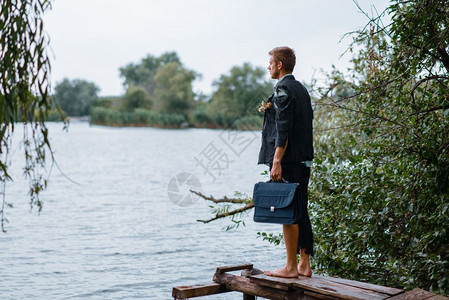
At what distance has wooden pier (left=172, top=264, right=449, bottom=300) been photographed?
5.02m

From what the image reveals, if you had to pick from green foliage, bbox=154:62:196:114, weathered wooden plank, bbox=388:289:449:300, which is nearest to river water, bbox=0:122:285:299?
weathered wooden plank, bbox=388:289:449:300

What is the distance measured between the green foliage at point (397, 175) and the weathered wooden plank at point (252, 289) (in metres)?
1.60

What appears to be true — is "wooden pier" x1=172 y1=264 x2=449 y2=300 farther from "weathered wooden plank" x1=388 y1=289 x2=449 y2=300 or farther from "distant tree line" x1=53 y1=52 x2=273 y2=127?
"distant tree line" x1=53 y1=52 x2=273 y2=127

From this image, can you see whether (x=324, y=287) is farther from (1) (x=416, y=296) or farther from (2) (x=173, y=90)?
(2) (x=173, y=90)

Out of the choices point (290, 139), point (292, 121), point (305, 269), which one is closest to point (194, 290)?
point (305, 269)

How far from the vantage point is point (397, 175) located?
6.73 metres

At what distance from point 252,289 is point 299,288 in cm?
60

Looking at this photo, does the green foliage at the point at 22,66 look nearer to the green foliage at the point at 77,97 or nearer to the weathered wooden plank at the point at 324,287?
the weathered wooden plank at the point at 324,287

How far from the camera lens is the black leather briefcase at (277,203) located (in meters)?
5.20

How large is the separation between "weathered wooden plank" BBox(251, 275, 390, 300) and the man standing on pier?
0.39 ft

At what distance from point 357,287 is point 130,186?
26162mm

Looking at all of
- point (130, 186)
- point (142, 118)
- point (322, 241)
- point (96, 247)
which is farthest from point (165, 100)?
point (322, 241)

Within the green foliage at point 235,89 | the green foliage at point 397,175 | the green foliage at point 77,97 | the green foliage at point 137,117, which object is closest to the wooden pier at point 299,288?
the green foliage at point 397,175

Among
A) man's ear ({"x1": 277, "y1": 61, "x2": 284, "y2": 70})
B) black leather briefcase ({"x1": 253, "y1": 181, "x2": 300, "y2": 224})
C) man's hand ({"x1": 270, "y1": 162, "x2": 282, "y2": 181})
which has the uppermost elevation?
man's ear ({"x1": 277, "y1": 61, "x2": 284, "y2": 70})
